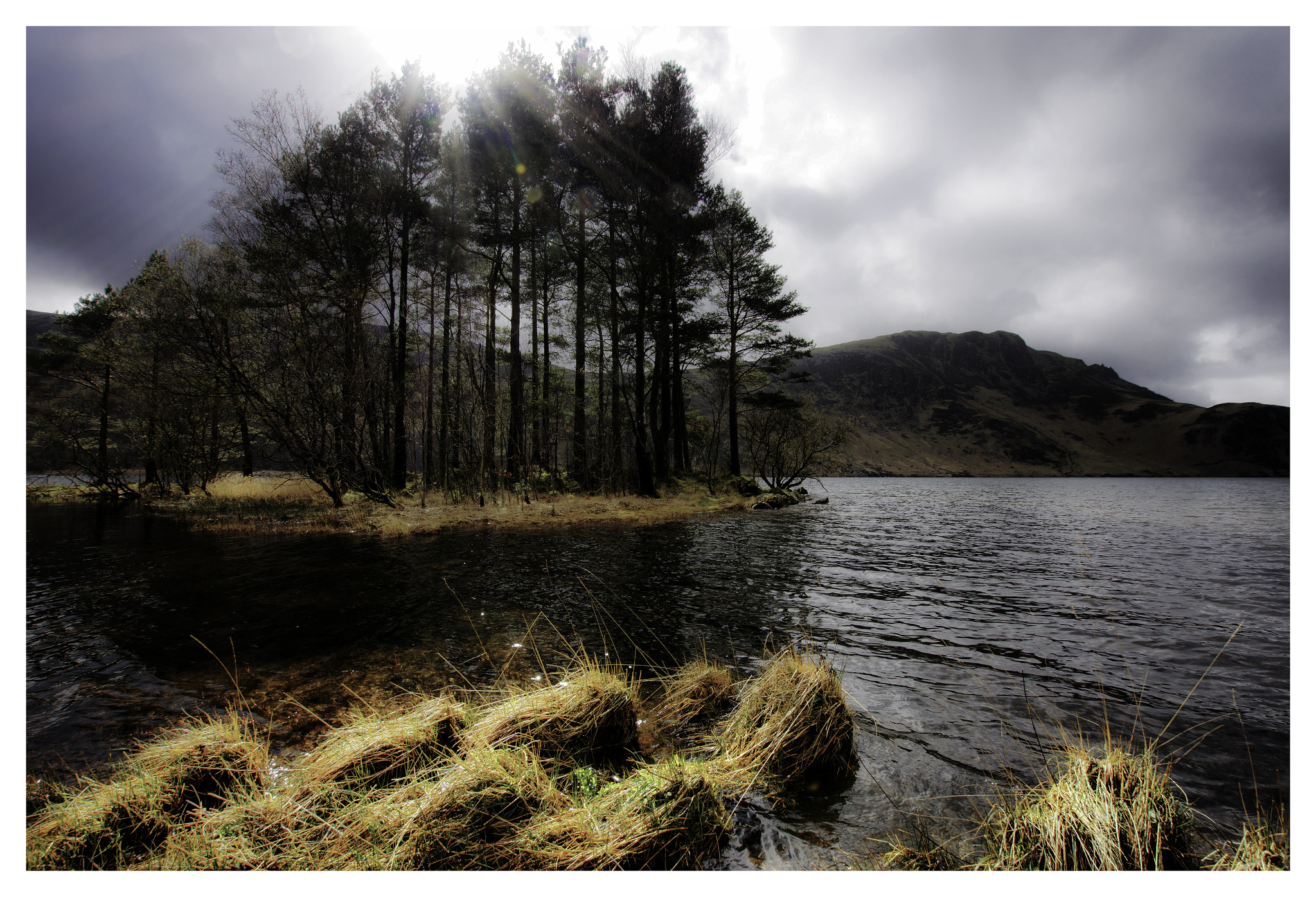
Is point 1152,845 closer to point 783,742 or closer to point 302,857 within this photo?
point 783,742

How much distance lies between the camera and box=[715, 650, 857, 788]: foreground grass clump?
3213 millimetres

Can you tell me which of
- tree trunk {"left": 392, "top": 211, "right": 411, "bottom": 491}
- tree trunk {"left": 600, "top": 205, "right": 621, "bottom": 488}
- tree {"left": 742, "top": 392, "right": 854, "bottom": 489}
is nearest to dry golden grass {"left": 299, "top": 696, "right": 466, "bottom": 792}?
tree trunk {"left": 600, "top": 205, "right": 621, "bottom": 488}

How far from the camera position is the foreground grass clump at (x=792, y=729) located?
3.21m

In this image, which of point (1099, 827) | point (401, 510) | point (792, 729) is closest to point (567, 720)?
point (792, 729)

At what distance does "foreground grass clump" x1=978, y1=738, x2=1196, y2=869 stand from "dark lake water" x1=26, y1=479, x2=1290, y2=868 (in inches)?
12.9

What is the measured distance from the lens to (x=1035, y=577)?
33.4 ft

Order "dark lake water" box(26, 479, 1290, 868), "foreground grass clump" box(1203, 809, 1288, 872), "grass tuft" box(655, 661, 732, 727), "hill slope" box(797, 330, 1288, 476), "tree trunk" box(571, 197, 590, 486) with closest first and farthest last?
"foreground grass clump" box(1203, 809, 1288, 872), "dark lake water" box(26, 479, 1290, 868), "grass tuft" box(655, 661, 732, 727), "tree trunk" box(571, 197, 590, 486), "hill slope" box(797, 330, 1288, 476)

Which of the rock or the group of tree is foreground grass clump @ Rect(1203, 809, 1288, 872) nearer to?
the group of tree

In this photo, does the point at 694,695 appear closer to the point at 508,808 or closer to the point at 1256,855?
the point at 508,808

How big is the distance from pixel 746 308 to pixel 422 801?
2763 centimetres

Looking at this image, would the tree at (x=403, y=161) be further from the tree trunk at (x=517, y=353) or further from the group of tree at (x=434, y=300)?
the tree trunk at (x=517, y=353)

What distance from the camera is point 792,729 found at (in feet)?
10.9

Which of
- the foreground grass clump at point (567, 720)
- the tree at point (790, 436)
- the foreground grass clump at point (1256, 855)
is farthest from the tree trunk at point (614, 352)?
the foreground grass clump at point (1256, 855)

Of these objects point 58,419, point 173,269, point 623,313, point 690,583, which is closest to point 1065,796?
point 690,583
